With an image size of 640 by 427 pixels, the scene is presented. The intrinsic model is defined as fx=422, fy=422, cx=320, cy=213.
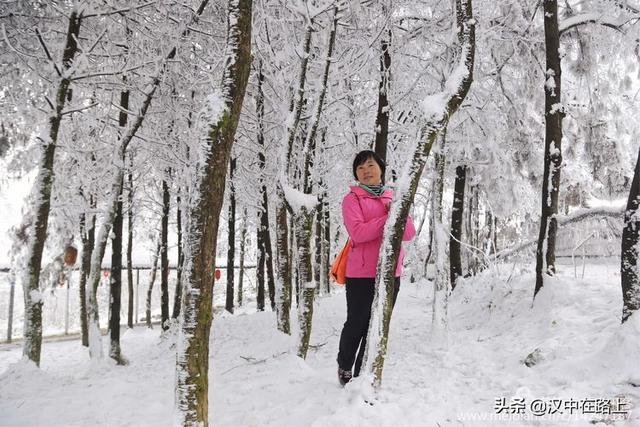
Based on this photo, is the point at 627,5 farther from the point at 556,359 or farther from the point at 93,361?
the point at 93,361

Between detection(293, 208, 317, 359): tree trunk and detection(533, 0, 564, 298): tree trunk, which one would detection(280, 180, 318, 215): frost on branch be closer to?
detection(293, 208, 317, 359): tree trunk

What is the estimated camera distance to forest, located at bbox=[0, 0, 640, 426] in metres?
3.16

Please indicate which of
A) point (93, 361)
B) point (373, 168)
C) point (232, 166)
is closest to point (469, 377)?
point (373, 168)

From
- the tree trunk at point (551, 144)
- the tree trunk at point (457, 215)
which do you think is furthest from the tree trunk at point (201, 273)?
the tree trunk at point (457, 215)

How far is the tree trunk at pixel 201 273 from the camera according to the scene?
275cm

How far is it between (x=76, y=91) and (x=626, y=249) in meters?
9.28

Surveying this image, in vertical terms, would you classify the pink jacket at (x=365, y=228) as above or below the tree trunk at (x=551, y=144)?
below

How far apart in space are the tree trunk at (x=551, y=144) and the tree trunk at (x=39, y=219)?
690 centimetres

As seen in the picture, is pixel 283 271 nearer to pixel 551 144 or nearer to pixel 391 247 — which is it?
pixel 391 247

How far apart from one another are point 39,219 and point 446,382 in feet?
19.3

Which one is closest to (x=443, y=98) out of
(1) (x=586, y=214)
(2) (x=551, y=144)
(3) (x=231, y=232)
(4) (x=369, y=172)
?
(4) (x=369, y=172)

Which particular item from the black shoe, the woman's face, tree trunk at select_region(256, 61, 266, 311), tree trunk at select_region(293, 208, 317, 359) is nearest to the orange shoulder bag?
the woman's face

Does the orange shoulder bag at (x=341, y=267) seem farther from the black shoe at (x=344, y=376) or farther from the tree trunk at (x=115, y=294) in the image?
the tree trunk at (x=115, y=294)

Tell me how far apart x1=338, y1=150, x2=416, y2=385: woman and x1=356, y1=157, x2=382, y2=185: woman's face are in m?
0.11
